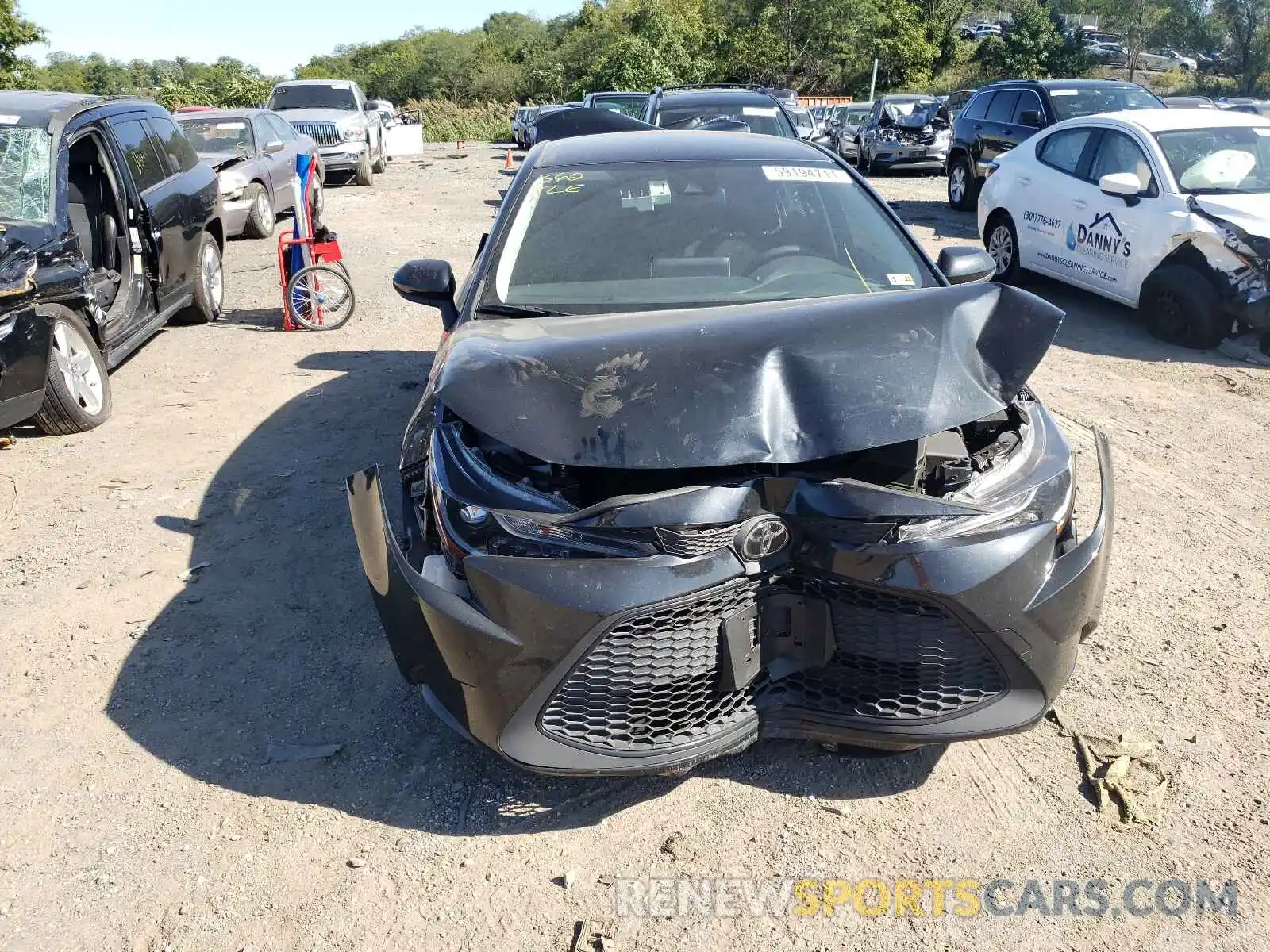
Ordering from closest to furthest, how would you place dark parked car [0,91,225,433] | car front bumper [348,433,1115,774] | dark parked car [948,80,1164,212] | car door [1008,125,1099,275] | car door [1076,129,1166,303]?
car front bumper [348,433,1115,774] < dark parked car [0,91,225,433] < car door [1076,129,1166,303] < car door [1008,125,1099,275] < dark parked car [948,80,1164,212]

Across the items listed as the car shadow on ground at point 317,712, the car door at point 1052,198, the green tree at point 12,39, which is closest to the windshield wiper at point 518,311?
the car shadow on ground at point 317,712

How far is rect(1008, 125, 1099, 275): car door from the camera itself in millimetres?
8281

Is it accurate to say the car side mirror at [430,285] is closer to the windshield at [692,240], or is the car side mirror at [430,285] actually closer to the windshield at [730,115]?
the windshield at [692,240]

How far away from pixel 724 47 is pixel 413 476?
51843 millimetres

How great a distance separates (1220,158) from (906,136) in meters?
12.4

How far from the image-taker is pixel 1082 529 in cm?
409

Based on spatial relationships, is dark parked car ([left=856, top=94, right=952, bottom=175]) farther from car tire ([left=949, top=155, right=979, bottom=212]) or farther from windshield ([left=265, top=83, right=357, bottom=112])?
windshield ([left=265, top=83, right=357, bottom=112])

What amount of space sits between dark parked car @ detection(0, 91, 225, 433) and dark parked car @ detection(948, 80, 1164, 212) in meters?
9.74

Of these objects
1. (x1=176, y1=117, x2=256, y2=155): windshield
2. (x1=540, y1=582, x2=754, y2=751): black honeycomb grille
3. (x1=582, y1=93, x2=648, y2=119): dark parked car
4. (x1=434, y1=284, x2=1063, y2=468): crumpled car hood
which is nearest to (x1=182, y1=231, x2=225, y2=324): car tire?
(x1=176, y1=117, x2=256, y2=155): windshield

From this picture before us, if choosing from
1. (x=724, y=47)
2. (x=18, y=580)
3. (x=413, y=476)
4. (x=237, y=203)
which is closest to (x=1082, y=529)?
(x=413, y=476)

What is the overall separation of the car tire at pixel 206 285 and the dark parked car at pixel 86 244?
25 mm

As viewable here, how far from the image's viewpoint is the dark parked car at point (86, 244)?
5.17 m

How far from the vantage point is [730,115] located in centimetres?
1072

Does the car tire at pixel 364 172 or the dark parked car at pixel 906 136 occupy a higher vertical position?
the dark parked car at pixel 906 136
